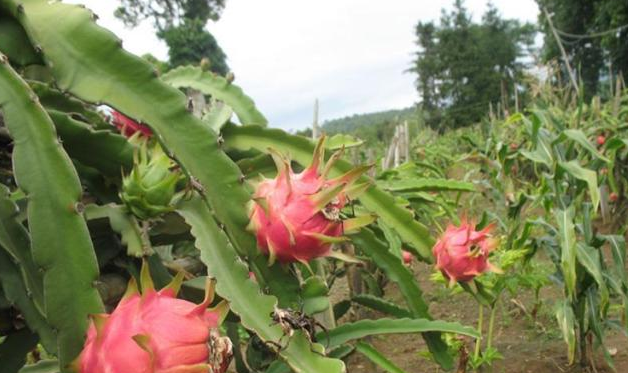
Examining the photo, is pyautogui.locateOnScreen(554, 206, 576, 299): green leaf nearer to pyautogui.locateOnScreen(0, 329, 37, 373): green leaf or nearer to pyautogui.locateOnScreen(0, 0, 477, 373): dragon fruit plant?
pyautogui.locateOnScreen(0, 0, 477, 373): dragon fruit plant

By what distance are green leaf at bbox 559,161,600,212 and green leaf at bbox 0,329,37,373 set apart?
156 cm

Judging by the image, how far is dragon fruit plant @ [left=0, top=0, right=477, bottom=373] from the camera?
1.83ft

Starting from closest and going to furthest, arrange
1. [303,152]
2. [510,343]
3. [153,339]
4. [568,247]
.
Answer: [153,339] → [303,152] → [568,247] → [510,343]

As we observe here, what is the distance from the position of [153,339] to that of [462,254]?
69cm

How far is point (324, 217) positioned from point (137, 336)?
0.29m

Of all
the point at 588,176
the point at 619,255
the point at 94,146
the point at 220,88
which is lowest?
the point at 619,255

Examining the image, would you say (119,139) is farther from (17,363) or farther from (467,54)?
(467,54)

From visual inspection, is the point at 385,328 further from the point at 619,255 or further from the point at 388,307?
the point at 619,255

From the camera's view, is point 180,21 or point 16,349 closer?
point 16,349

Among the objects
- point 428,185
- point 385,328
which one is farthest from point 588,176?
point 385,328

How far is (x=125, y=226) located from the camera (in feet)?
2.58

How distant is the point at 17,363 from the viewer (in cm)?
79

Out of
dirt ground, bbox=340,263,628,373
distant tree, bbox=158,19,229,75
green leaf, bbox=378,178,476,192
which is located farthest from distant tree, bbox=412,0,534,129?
green leaf, bbox=378,178,476,192

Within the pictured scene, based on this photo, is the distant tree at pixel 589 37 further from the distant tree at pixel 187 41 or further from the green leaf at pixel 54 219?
the green leaf at pixel 54 219
